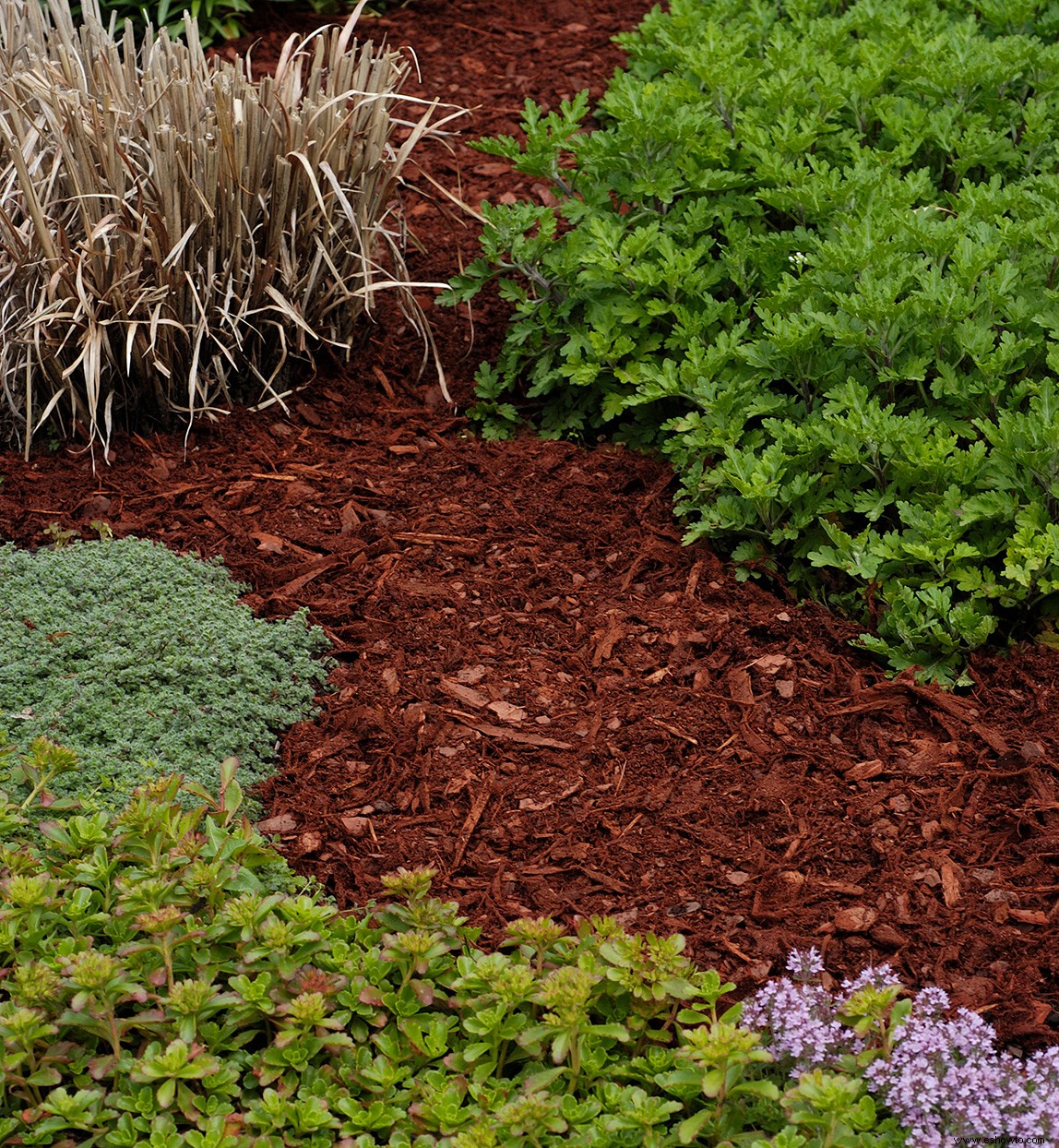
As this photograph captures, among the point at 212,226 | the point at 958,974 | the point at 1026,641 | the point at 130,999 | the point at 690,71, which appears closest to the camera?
the point at 130,999

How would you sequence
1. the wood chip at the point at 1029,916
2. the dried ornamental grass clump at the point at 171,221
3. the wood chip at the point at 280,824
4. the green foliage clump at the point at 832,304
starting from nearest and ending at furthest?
1. the wood chip at the point at 1029,916
2. the wood chip at the point at 280,824
3. the green foliage clump at the point at 832,304
4. the dried ornamental grass clump at the point at 171,221

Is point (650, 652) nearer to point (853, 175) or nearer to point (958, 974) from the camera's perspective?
point (958, 974)

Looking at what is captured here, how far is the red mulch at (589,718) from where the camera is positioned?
115 inches

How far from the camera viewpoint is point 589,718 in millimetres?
3385

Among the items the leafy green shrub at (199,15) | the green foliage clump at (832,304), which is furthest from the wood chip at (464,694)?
the leafy green shrub at (199,15)

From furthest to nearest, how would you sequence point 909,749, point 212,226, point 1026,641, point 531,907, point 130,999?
point 212,226 → point 1026,641 → point 909,749 → point 531,907 → point 130,999

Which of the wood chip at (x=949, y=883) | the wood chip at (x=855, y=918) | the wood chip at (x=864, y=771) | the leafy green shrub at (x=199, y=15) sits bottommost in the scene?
the wood chip at (x=855, y=918)

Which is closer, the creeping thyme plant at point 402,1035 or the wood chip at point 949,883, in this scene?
the creeping thyme plant at point 402,1035

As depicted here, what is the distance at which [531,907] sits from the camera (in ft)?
9.61

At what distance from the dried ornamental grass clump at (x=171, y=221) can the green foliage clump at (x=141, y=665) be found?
0.74 metres

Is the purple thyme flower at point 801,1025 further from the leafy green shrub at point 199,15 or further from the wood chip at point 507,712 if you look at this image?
the leafy green shrub at point 199,15

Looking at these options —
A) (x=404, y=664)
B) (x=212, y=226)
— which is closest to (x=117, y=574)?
(x=404, y=664)

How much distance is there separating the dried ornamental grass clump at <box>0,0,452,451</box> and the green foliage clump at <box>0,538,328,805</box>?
0.74m

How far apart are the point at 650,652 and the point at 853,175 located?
178cm
